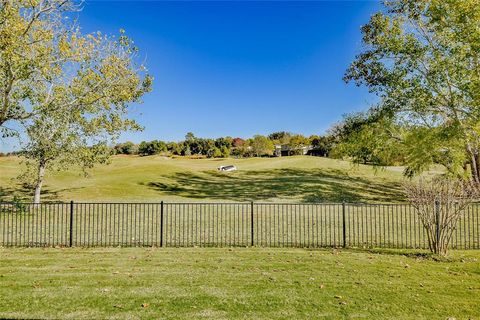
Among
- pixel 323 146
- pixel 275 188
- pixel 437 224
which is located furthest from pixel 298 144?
pixel 437 224

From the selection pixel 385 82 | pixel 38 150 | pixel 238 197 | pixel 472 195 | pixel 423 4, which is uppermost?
pixel 423 4

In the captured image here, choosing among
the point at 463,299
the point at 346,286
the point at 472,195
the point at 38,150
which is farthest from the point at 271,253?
the point at 38,150

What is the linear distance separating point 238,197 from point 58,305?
80.0 ft

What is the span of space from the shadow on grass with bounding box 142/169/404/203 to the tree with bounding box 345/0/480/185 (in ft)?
23.4

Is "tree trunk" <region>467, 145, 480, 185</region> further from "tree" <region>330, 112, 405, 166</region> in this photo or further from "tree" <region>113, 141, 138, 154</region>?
"tree" <region>113, 141, 138, 154</region>

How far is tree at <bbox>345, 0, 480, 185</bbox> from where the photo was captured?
18797 millimetres

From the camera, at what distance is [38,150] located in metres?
19.5

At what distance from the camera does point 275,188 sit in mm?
34969

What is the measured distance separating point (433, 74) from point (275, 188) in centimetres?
1786

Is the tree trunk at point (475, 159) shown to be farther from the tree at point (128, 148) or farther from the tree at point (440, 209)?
the tree at point (128, 148)

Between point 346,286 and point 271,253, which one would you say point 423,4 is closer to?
point 271,253

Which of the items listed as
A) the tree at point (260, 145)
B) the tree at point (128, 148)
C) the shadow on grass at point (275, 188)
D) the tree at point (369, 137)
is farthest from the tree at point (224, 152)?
the tree at point (369, 137)

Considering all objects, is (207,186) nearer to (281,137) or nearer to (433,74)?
(433,74)

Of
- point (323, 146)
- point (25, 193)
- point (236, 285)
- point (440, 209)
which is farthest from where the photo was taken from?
point (323, 146)
